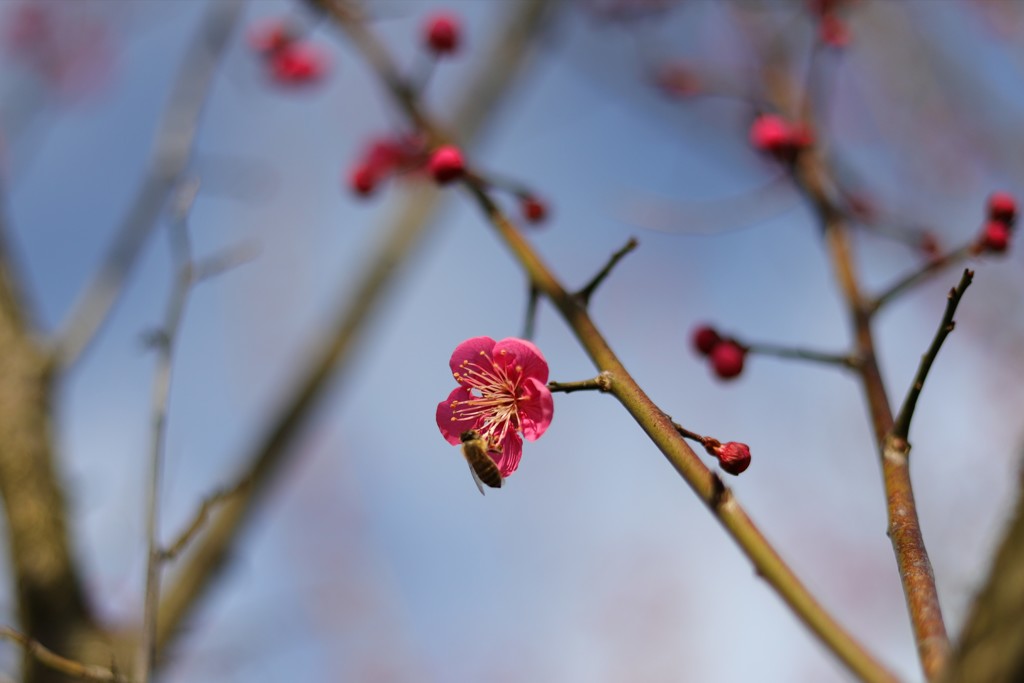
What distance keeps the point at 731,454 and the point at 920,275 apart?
710 millimetres

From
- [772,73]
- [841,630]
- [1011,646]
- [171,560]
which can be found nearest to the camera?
[1011,646]

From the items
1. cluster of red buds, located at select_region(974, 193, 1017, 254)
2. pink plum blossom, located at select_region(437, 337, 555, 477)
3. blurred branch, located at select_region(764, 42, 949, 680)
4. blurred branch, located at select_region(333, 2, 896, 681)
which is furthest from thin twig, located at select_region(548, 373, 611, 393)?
cluster of red buds, located at select_region(974, 193, 1017, 254)

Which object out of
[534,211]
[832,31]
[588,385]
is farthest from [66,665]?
[832,31]

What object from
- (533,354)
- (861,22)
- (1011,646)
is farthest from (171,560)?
(861,22)

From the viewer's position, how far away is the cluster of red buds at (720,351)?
1.68 meters

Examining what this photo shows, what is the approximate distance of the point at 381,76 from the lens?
7.12 ft

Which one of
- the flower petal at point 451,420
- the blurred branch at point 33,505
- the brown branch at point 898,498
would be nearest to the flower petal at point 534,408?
the flower petal at point 451,420

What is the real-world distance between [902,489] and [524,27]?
368 centimetres

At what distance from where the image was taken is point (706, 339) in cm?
172

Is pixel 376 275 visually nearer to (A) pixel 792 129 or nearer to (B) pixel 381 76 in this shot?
(B) pixel 381 76

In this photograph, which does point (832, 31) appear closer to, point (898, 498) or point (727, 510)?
point (898, 498)

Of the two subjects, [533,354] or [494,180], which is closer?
[533,354]

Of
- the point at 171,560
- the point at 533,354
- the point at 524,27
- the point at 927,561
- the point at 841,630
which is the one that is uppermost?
the point at 524,27

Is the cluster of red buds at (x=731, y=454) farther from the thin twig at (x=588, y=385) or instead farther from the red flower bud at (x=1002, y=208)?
the red flower bud at (x=1002, y=208)
